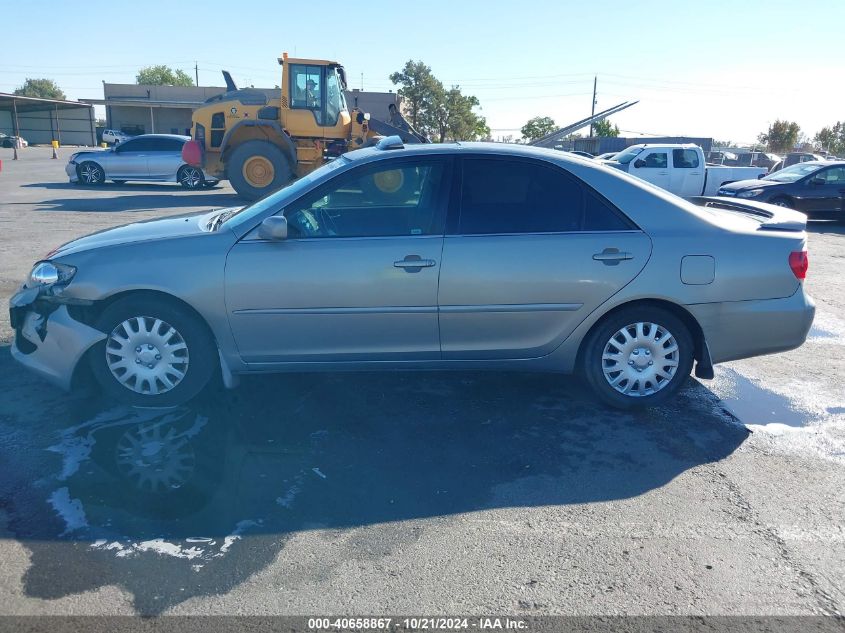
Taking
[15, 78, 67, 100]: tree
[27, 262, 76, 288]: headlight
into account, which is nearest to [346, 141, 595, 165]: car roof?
[27, 262, 76, 288]: headlight

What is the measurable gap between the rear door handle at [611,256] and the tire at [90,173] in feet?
63.6

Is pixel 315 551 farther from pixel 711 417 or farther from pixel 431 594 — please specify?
pixel 711 417

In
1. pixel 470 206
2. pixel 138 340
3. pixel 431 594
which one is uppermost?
pixel 470 206

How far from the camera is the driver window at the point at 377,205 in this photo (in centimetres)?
439

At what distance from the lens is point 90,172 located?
20328mm

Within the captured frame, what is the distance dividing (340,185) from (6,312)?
161 inches

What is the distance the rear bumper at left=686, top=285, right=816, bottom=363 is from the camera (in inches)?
177

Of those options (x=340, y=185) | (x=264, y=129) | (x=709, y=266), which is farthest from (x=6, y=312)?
(x=264, y=129)

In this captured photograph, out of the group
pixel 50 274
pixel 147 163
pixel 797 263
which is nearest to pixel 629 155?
pixel 147 163

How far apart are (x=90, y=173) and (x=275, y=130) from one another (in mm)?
8197

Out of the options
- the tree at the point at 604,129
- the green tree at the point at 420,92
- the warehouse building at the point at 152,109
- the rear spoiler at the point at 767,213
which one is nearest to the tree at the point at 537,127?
the tree at the point at 604,129

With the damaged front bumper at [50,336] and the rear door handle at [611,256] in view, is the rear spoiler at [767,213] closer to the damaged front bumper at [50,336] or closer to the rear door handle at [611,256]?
the rear door handle at [611,256]

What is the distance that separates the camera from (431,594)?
2801 mm

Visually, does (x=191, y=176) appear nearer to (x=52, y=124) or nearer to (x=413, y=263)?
(x=413, y=263)
